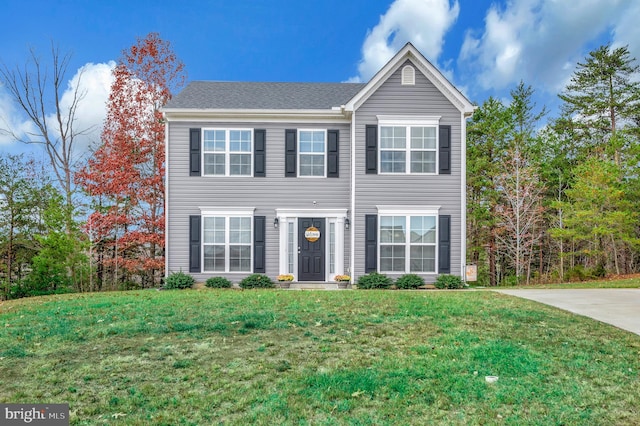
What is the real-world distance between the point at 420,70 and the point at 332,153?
3.80m

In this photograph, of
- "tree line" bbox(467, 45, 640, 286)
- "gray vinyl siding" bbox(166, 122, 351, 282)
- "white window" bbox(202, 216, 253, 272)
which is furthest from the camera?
"tree line" bbox(467, 45, 640, 286)

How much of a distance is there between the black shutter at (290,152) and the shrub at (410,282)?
4782 mm

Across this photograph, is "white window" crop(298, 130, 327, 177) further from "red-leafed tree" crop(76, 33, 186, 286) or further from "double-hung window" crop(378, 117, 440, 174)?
"red-leafed tree" crop(76, 33, 186, 286)

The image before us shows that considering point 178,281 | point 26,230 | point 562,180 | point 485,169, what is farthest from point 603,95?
Answer: point 26,230

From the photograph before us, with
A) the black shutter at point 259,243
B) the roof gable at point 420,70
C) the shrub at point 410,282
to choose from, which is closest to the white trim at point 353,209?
the roof gable at point 420,70

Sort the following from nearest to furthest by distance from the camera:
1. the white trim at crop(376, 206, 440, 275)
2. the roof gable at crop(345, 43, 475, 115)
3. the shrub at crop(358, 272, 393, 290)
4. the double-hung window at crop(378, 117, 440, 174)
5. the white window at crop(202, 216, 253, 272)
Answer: the shrub at crop(358, 272, 393, 290), the roof gable at crop(345, 43, 475, 115), the white trim at crop(376, 206, 440, 275), the double-hung window at crop(378, 117, 440, 174), the white window at crop(202, 216, 253, 272)

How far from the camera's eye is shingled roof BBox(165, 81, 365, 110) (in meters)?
14.9

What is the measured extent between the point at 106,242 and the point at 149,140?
434 centimetres

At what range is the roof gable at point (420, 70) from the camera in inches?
555

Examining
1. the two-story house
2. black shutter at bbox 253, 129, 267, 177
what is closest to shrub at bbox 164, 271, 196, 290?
the two-story house

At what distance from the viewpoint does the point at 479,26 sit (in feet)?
50.9

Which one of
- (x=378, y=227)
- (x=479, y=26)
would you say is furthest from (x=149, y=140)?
(x=479, y=26)

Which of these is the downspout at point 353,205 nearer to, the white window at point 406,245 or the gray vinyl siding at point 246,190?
the gray vinyl siding at point 246,190

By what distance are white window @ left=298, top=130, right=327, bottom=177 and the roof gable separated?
1448 mm
